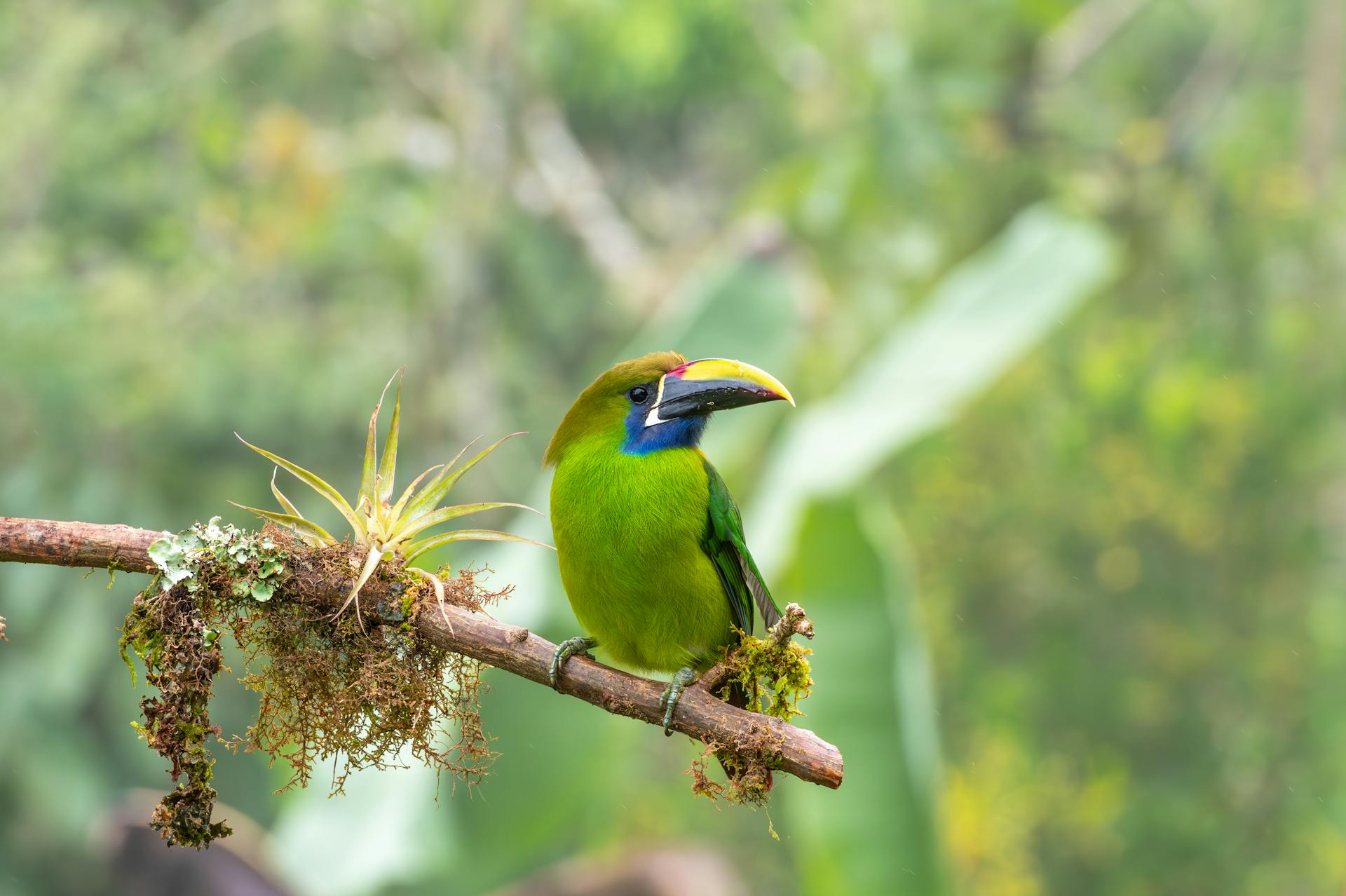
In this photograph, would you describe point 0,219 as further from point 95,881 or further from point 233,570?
point 233,570

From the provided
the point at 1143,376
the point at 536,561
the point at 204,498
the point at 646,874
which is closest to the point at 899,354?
the point at 536,561

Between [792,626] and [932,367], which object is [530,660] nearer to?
[792,626]

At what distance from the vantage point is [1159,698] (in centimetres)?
980

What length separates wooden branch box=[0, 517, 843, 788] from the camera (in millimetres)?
1424

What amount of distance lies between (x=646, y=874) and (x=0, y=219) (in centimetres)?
679

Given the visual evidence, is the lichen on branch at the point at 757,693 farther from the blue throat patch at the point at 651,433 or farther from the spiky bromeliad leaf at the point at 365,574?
the spiky bromeliad leaf at the point at 365,574

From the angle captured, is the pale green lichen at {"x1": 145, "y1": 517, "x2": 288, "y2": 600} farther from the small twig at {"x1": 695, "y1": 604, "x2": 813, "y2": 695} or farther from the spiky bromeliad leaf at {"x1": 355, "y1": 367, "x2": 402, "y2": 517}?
the small twig at {"x1": 695, "y1": 604, "x2": 813, "y2": 695}

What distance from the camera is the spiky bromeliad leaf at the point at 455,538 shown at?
137cm

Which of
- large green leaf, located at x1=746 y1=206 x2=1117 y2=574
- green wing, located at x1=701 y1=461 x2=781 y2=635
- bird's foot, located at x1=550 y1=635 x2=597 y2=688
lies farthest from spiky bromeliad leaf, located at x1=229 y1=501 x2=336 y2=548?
large green leaf, located at x1=746 y1=206 x2=1117 y2=574

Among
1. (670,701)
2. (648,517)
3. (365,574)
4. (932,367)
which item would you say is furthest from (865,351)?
(365,574)

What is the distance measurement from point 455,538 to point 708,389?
458mm

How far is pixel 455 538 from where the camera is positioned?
1.44 m

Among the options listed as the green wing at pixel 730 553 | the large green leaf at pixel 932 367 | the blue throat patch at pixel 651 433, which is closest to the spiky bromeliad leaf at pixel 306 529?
the blue throat patch at pixel 651 433

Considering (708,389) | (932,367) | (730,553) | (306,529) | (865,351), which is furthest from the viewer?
(865,351)
